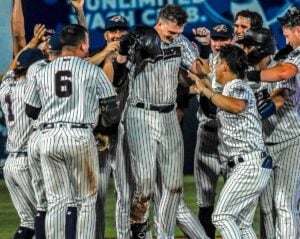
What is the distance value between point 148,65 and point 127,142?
72 centimetres

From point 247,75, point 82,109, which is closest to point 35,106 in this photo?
point 82,109

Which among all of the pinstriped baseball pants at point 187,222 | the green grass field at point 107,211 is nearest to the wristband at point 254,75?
the pinstriped baseball pants at point 187,222

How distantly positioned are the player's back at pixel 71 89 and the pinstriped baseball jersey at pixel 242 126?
968 millimetres

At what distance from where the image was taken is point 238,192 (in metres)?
8.63

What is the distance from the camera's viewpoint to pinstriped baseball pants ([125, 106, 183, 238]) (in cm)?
961

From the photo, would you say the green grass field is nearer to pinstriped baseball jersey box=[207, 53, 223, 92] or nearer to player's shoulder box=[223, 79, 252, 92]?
pinstriped baseball jersey box=[207, 53, 223, 92]

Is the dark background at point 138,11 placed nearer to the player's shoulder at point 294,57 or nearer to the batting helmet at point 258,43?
the batting helmet at point 258,43

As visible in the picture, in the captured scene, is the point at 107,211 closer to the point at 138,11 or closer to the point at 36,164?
the point at 138,11

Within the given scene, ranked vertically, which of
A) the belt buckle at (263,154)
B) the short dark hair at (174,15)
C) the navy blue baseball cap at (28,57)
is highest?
the short dark hair at (174,15)

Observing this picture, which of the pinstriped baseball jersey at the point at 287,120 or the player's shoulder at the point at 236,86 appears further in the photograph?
the pinstriped baseball jersey at the point at 287,120

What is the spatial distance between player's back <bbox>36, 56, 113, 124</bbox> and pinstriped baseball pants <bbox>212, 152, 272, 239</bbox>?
1211 mm

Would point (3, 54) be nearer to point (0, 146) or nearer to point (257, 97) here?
point (0, 146)

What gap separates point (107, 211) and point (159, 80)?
345cm

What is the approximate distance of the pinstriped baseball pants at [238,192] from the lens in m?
8.62
